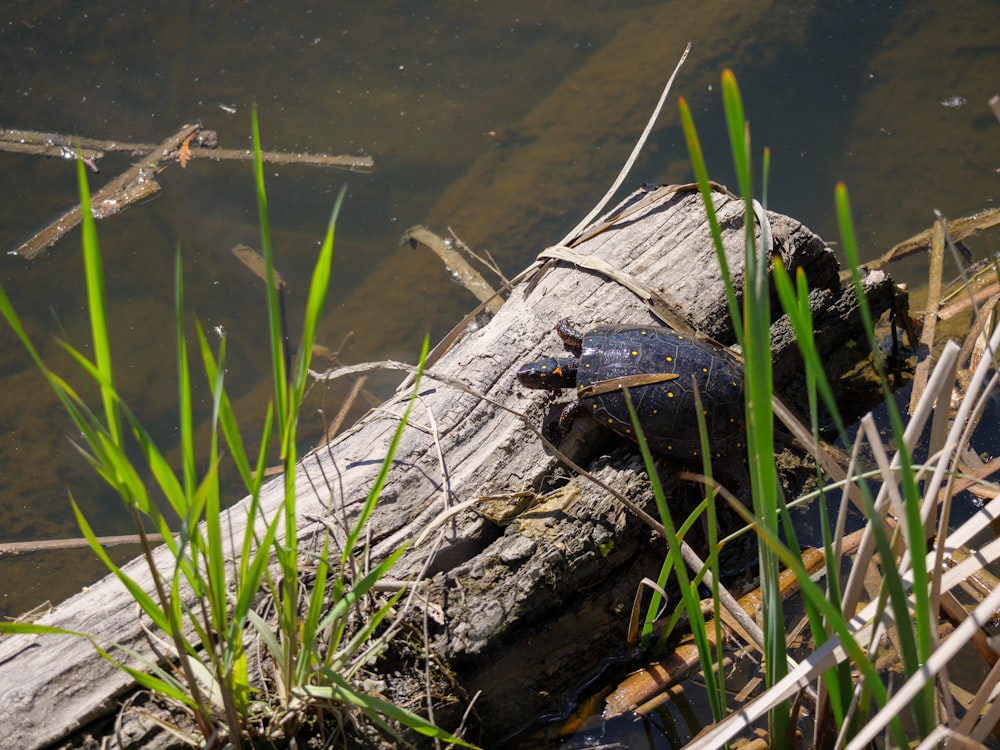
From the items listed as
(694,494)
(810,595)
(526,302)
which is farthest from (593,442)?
(810,595)

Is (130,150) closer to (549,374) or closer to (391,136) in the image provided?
(391,136)

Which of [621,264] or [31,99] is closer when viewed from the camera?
[621,264]

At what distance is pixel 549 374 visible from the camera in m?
2.59

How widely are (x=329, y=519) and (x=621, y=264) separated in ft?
4.74

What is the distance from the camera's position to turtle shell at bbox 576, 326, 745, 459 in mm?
2572

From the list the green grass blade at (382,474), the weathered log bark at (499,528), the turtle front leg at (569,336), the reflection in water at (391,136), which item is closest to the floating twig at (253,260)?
the reflection in water at (391,136)

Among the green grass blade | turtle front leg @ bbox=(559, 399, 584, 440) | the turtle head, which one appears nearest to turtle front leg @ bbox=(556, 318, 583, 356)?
the turtle head

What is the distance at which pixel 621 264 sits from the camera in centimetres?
287

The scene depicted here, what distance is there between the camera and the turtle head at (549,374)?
2584mm

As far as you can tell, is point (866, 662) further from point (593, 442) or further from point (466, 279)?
point (466, 279)

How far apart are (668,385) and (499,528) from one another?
2.67ft

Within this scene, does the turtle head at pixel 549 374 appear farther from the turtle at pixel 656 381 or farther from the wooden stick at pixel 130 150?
the wooden stick at pixel 130 150

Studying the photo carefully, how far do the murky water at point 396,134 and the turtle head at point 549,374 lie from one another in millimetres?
1626

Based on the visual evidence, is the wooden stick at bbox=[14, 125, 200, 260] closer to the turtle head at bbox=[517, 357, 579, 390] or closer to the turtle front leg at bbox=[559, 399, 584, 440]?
the turtle head at bbox=[517, 357, 579, 390]
